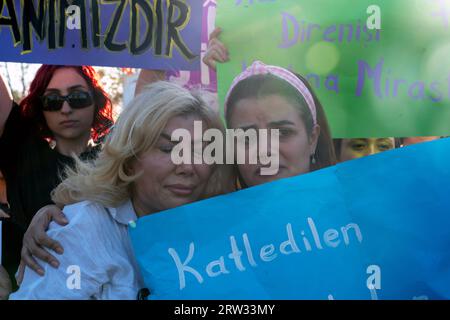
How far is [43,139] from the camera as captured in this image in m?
Answer: 2.52

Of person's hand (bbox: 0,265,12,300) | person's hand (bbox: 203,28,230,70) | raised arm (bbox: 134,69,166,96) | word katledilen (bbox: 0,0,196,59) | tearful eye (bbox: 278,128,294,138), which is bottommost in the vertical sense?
person's hand (bbox: 0,265,12,300)

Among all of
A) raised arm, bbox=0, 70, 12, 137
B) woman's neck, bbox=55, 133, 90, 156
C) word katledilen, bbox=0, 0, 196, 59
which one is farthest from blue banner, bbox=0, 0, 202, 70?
woman's neck, bbox=55, 133, 90, 156

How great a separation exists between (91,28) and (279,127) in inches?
31.2

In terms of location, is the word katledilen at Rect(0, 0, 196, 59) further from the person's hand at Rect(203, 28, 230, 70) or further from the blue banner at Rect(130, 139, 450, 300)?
the blue banner at Rect(130, 139, 450, 300)

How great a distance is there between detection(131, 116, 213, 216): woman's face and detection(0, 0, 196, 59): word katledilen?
1.08ft

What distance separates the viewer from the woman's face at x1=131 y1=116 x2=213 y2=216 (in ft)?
8.17

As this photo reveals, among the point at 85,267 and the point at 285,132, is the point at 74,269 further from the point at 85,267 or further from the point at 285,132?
the point at 285,132

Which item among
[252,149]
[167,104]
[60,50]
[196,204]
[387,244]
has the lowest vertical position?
[387,244]

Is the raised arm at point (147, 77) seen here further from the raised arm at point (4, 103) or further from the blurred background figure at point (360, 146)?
the blurred background figure at point (360, 146)

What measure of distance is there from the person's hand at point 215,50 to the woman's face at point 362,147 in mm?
568

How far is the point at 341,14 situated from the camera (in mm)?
2539
